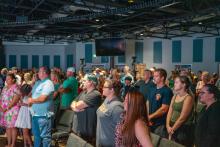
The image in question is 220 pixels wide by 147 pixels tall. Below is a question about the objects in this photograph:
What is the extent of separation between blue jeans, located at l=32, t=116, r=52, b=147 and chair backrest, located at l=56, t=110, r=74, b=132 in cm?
55

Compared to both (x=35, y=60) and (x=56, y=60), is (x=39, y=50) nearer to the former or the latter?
(x=35, y=60)

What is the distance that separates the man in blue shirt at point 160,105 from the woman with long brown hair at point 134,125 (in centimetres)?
170

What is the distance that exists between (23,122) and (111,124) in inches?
100

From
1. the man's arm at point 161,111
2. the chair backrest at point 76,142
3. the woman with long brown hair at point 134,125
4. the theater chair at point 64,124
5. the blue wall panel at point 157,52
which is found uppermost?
the blue wall panel at point 157,52

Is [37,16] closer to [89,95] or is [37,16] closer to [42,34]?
[42,34]

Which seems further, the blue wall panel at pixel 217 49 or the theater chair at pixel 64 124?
the blue wall panel at pixel 217 49

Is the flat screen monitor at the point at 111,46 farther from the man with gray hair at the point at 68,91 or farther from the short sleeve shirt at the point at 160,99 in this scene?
the short sleeve shirt at the point at 160,99

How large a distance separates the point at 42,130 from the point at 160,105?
1795 millimetres

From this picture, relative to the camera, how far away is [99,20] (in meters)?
13.9

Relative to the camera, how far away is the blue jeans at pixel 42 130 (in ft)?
14.8

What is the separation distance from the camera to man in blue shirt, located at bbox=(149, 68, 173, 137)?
3.97 meters

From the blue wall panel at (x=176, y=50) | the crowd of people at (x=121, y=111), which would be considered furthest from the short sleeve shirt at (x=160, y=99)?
the blue wall panel at (x=176, y=50)

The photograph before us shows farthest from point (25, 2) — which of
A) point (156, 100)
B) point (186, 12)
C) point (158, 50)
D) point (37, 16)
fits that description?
point (158, 50)

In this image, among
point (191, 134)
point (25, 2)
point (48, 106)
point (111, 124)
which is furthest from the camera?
point (25, 2)
